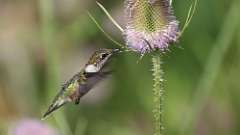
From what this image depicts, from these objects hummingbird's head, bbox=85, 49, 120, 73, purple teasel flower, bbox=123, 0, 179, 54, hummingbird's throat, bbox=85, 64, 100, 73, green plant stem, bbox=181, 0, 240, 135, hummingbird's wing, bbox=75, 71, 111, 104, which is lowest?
green plant stem, bbox=181, 0, 240, 135

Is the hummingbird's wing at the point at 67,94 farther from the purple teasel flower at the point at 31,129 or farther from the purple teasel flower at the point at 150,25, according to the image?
the purple teasel flower at the point at 31,129

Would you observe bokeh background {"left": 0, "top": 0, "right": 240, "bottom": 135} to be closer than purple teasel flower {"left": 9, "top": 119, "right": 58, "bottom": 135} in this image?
No

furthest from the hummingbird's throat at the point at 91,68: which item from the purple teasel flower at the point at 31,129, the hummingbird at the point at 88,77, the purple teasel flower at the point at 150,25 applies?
the purple teasel flower at the point at 31,129

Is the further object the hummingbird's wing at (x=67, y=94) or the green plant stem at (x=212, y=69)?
the green plant stem at (x=212, y=69)

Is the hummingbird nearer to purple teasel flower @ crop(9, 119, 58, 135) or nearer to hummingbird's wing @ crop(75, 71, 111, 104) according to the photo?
hummingbird's wing @ crop(75, 71, 111, 104)

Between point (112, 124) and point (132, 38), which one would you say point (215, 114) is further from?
point (132, 38)

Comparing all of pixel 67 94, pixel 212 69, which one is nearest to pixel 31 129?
pixel 212 69

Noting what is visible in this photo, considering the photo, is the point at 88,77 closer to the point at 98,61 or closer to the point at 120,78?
the point at 98,61

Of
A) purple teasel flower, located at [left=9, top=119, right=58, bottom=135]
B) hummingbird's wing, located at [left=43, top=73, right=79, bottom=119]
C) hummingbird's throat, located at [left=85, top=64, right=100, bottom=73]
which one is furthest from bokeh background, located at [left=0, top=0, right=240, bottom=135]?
hummingbird's throat, located at [left=85, top=64, right=100, bottom=73]
